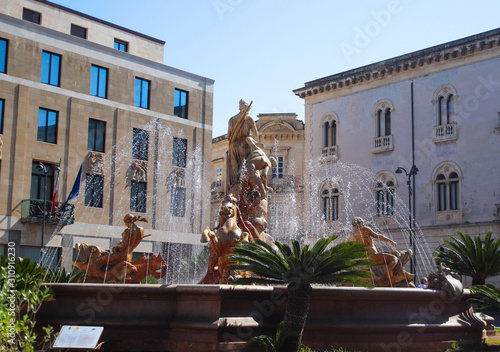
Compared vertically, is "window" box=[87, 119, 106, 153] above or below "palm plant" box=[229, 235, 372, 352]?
above

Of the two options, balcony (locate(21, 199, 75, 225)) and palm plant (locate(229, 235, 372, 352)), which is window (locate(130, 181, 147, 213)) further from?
palm plant (locate(229, 235, 372, 352))

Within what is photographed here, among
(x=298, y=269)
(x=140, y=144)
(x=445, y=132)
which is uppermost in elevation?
(x=445, y=132)

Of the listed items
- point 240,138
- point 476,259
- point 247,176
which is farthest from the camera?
point 240,138

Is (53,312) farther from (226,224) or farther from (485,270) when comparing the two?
(485,270)

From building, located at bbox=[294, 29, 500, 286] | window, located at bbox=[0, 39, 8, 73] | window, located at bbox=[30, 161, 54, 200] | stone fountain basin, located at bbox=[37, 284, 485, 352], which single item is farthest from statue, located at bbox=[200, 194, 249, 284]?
building, located at bbox=[294, 29, 500, 286]

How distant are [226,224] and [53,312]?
12.8ft

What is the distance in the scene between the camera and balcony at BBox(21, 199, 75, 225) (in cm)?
3086

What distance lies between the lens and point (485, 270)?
16.5 meters

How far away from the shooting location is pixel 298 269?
32.7ft

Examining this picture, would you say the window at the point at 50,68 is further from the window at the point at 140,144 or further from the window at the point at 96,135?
the window at the point at 140,144

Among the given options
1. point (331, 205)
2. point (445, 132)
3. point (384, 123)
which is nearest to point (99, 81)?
point (331, 205)

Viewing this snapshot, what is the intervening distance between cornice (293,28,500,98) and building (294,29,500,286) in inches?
2.6

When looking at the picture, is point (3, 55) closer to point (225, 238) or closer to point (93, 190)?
point (93, 190)

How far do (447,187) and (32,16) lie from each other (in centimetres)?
2601
